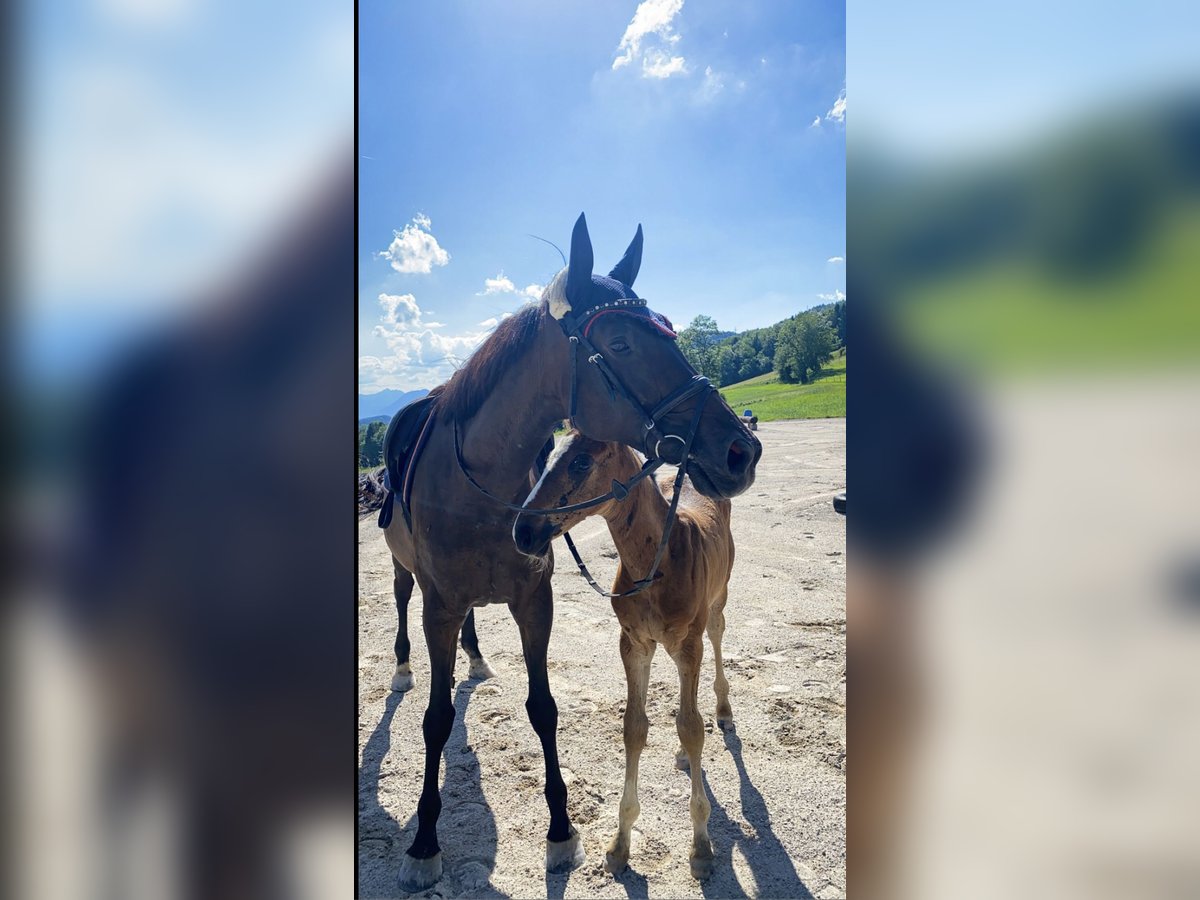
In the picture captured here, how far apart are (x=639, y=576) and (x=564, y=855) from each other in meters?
1.34

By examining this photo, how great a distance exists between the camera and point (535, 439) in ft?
8.04

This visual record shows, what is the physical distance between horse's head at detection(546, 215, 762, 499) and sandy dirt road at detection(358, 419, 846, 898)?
2.58 ft

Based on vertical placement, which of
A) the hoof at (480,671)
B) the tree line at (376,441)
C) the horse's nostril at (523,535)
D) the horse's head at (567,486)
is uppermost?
the tree line at (376,441)

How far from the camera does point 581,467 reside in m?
2.29

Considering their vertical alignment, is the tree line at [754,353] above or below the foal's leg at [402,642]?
above

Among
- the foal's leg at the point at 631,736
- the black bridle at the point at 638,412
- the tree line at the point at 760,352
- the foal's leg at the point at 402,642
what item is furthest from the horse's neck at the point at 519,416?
the foal's leg at the point at 402,642

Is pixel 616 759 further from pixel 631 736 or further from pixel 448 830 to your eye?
pixel 448 830

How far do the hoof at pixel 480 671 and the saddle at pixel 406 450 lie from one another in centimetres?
181

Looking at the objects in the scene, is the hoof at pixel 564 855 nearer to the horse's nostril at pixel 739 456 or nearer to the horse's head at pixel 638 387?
the horse's head at pixel 638 387

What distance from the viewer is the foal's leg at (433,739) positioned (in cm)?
243
